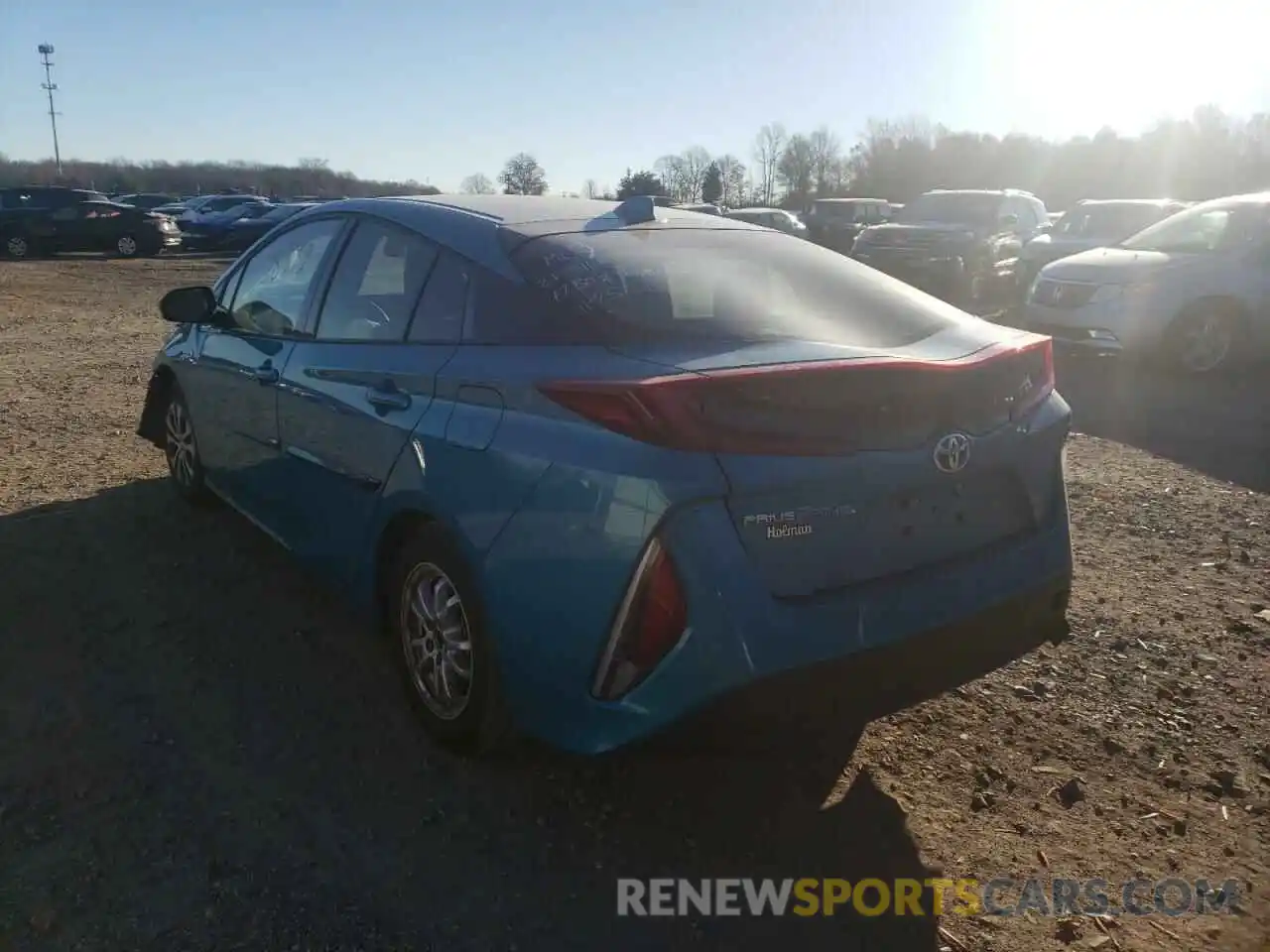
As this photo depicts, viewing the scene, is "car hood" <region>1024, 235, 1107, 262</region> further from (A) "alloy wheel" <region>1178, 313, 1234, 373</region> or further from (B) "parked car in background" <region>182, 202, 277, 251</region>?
(B) "parked car in background" <region>182, 202, 277, 251</region>

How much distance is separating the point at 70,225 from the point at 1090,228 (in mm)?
24489

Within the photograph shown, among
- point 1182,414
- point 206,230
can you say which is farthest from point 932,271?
point 206,230

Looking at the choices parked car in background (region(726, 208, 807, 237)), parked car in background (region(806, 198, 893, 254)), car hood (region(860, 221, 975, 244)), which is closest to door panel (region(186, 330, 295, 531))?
car hood (region(860, 221, 975, 244))

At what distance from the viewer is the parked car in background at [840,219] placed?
86.2 feet

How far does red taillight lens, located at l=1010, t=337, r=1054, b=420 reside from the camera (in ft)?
8.98

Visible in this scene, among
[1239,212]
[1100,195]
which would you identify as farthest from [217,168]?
[1239,212]

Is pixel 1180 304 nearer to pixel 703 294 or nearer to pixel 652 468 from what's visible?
pixel 703 294

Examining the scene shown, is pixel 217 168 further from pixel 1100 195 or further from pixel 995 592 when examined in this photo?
pixel 995 592

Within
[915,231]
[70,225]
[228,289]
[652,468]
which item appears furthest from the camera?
[70,225]

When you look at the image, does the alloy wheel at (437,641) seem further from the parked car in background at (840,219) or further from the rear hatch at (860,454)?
the parked car in background at (840,219)

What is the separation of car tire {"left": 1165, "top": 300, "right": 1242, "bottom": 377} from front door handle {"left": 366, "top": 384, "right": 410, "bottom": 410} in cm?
820

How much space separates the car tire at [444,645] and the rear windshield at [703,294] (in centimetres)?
77

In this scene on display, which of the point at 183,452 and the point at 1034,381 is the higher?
the point at 1034,381

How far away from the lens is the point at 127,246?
26.9 meters
